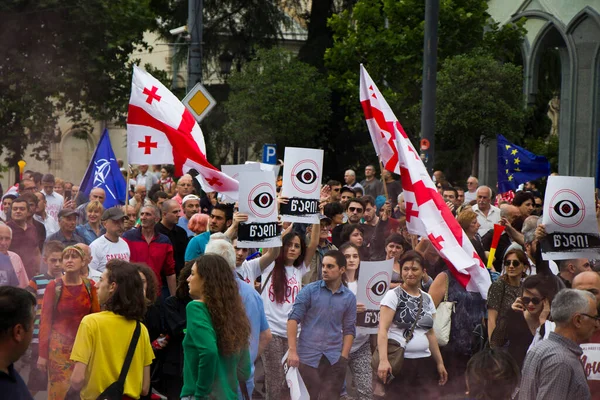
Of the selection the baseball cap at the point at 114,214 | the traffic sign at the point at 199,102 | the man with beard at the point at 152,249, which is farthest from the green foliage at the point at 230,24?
the baseball cap at the point at 114,214

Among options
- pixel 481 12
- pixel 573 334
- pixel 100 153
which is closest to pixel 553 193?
pixel 573 334

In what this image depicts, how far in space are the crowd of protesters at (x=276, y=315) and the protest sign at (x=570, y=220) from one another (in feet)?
0.35

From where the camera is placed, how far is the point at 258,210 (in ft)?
27.5

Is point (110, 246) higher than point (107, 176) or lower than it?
lower

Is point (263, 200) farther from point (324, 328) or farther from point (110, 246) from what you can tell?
point (110, 246)

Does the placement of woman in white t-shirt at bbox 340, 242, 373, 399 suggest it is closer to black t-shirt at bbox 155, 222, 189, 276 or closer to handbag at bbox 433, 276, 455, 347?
handbag at bbox 433, 276, 455, 347

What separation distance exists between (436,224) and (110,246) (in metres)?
2.88

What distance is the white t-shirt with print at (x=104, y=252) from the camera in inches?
372

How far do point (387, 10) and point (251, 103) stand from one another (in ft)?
15.9

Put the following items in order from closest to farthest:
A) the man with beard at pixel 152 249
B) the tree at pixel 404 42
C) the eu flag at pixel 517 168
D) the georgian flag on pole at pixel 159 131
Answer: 1. the man with beard at pixel 152 249
2. the georgian flag on pole at pixel 159 131
3. the eu flag at pixel 517 168
4. the tree at pixel 404 42

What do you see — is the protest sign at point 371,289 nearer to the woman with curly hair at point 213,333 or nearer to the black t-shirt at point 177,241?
the black t-shirt at point 177,241

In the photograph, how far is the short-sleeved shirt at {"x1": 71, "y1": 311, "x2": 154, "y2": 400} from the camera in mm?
5980

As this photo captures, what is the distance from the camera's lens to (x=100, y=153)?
14.7 meters

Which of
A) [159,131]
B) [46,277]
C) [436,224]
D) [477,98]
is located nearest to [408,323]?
[436,224]
